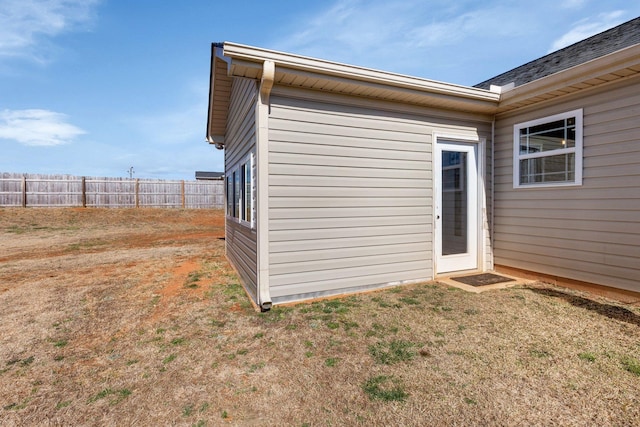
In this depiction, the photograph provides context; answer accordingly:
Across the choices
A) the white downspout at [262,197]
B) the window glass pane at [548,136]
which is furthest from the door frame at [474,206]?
the white downspout at [262,197]

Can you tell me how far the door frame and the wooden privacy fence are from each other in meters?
17.9

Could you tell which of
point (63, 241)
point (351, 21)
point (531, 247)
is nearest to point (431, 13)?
point (351, 21)

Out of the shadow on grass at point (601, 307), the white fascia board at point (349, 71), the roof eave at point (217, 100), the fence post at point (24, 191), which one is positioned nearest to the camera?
the shadow on grass at point (601, 307)

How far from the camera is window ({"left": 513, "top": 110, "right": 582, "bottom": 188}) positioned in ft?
13.7

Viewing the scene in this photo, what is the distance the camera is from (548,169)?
15.0 feet

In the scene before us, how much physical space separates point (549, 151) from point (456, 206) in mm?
1533

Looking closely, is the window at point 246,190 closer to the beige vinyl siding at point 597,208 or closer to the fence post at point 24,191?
the beige vinyl siding at point 597,208

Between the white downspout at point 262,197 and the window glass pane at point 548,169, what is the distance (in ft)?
13.9

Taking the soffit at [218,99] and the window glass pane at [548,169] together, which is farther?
the soffit at [218,99]

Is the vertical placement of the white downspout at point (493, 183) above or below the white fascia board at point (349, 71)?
below

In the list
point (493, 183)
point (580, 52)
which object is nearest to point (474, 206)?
point (493, 183)

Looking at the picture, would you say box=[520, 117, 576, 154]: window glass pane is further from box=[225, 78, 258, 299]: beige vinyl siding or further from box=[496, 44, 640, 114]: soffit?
box=[225, 78, 258, 299]: beige vinyl siding

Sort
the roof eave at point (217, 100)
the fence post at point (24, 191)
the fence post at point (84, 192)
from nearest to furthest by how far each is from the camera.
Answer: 1. the roof eave at point (217, 100)
2. the fence post at point (24, 191)
3. the fence post at point (84, 192)

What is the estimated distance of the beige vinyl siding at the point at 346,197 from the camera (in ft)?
12.7
